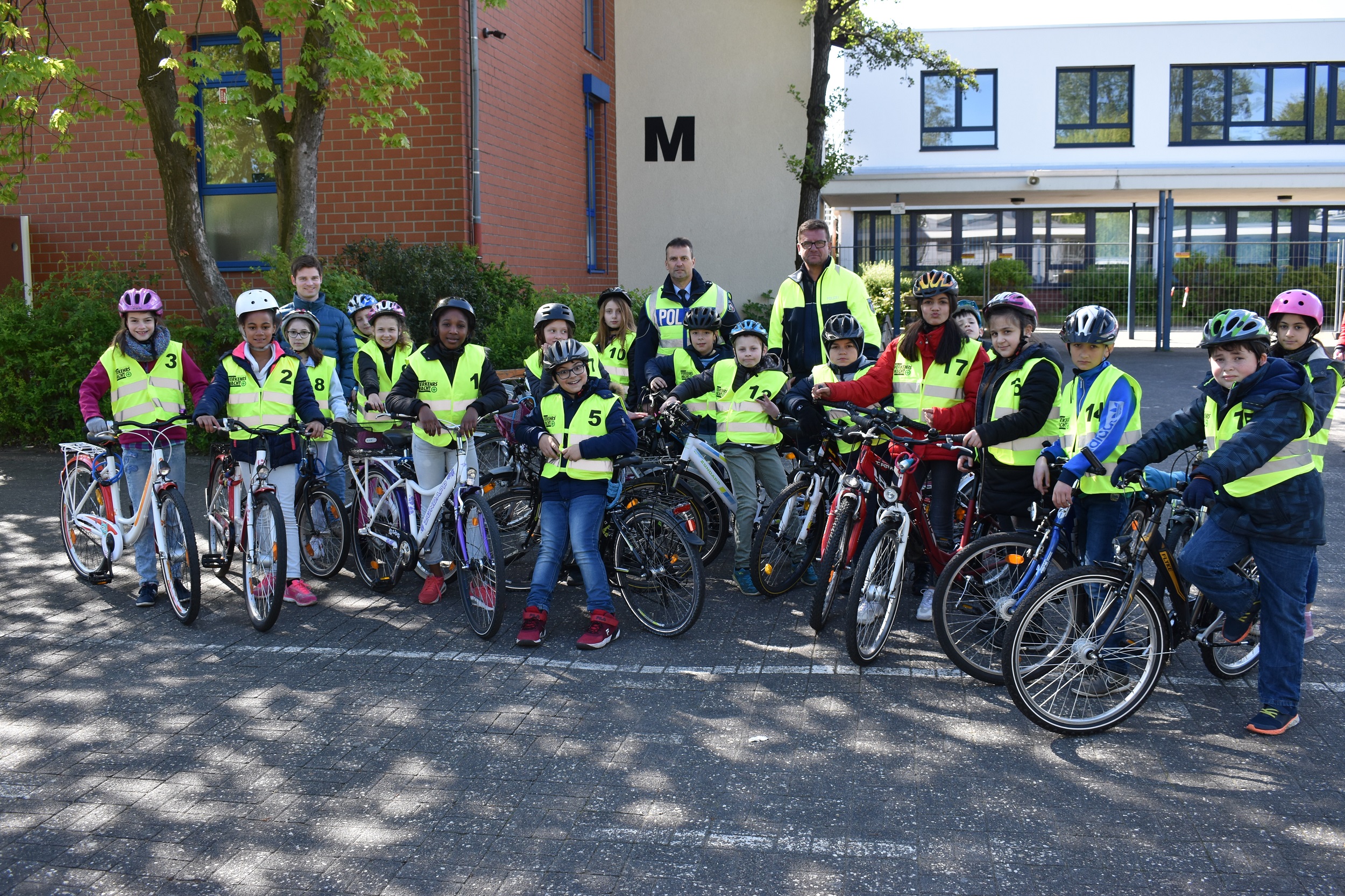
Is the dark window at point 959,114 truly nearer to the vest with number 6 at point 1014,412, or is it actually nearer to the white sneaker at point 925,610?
the white sneaker at point 925,610

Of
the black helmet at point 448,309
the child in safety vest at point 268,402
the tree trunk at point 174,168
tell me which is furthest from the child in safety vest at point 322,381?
the tree trunk at point 174,168

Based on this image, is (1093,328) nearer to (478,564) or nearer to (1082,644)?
(1082,644)

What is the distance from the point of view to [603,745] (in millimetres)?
4766

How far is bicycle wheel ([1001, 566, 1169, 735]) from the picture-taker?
475 centimetres

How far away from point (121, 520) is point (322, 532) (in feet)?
3.91

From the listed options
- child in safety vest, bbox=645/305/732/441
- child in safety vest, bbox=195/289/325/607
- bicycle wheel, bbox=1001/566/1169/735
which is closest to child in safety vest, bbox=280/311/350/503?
child in safety vest, bbox=195/289/325/607

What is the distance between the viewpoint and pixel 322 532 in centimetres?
747

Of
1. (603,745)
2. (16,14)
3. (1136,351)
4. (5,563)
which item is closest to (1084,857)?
(603,745)

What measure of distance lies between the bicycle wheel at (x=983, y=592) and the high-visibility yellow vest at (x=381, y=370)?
4.17m

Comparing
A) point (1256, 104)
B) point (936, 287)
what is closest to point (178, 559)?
point (936, 287)

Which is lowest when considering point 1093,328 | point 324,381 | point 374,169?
point 324,381

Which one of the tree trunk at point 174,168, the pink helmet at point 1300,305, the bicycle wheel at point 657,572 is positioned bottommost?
the bicycle wheel at point 657,572

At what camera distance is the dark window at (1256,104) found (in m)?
31.8

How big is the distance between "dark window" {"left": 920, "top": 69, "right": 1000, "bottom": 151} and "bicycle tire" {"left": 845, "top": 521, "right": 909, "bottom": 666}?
95.8ft
